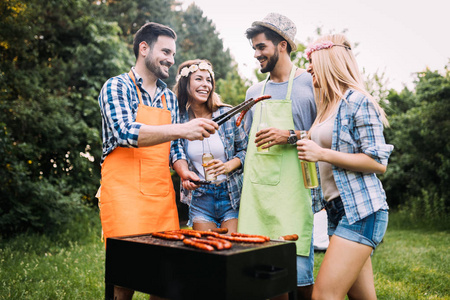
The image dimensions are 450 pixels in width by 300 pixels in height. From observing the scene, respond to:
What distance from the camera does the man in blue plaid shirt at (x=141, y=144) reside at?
2.53m

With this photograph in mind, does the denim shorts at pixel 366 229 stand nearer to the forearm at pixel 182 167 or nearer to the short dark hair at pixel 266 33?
the forearm at pixel 182 167

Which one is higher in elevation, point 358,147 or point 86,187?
point 358,147

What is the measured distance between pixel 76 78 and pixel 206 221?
29.9ft

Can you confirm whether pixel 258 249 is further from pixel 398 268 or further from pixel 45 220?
pixel 45 220

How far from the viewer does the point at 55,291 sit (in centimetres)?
429

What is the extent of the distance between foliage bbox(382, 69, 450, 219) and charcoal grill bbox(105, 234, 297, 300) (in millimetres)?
9519

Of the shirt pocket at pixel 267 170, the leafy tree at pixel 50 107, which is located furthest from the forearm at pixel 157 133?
the leafy tree at pixel 50 107

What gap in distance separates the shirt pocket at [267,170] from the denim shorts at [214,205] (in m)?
0.33

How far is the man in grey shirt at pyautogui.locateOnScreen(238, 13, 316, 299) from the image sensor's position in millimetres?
2812

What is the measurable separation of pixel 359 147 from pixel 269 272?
104 centimetres

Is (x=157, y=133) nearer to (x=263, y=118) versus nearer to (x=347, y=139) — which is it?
(x=263, y=118)

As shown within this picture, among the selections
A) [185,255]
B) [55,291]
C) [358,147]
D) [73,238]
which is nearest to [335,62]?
[358,147]

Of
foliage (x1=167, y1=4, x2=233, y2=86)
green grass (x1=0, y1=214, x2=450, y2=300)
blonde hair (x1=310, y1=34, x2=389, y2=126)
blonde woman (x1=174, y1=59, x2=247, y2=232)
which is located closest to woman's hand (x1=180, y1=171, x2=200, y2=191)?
blonde woman (x1=174, y1=59, x2=247, y2=232)

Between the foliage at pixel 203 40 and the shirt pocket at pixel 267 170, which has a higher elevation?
the foliage at pixel 203 40
